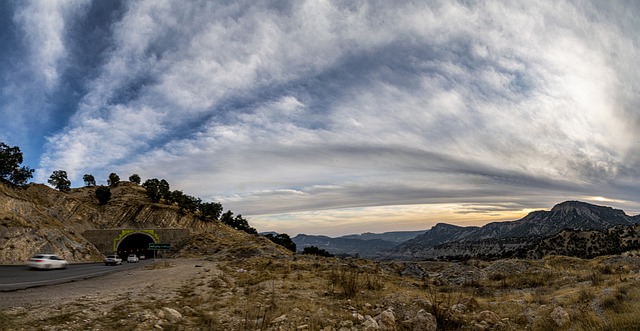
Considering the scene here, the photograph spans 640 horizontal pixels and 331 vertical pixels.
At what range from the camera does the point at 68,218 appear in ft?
293

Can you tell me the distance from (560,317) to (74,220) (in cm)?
10852

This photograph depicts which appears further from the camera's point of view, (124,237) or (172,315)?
(124,237)

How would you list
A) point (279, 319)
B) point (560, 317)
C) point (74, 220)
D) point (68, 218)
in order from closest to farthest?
point (560, 317) → point (279, 319) → point (68, 218) → point (74, 220)

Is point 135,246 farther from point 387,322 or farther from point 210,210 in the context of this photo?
point 387,322

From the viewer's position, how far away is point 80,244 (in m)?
63.3

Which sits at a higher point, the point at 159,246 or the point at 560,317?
the point at 560,317

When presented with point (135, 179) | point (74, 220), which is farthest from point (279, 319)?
point (135, 179)

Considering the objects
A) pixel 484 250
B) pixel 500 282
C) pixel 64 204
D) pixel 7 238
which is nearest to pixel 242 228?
pixel 64 204

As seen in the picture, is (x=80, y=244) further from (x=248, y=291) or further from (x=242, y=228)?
(x=242, y=228)

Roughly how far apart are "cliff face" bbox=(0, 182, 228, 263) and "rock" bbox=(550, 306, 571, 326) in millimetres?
59057

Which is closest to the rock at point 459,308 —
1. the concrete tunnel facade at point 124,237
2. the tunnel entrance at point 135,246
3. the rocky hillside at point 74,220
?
the rocky hillside at point 74,220

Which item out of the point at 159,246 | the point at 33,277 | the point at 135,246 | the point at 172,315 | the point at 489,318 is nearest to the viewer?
the point at 489,318

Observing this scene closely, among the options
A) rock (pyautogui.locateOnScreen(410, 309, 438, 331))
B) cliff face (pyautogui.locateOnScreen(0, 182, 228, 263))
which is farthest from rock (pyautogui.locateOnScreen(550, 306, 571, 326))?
cliff face (pyautogui.locateOnScreen(0, 182, 228, 263))

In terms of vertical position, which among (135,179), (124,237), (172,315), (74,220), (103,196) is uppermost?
(135,179)
